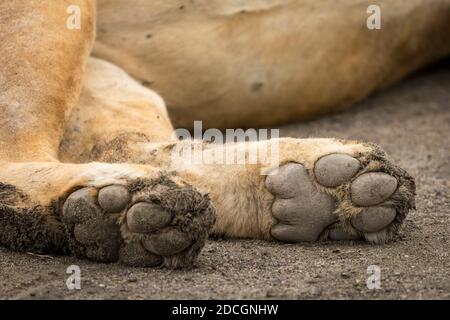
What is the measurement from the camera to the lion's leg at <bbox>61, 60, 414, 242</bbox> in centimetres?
235

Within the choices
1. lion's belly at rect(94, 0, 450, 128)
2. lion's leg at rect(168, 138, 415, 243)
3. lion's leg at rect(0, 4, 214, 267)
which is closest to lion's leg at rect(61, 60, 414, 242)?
lion's leg at rect(168, 138, 415, 243)

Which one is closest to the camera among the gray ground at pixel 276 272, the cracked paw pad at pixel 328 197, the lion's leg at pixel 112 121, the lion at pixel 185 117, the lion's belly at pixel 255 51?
the gray ground at pixel 276 272

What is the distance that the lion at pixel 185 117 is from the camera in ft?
7.11

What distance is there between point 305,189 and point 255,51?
1.36 m

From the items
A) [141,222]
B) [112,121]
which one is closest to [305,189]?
[141,222]

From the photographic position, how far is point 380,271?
2230mm

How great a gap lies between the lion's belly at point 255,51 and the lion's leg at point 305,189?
82 centimetres

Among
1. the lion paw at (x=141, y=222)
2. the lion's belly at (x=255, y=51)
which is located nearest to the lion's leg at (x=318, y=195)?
the lion paw at (x=141, y=222)

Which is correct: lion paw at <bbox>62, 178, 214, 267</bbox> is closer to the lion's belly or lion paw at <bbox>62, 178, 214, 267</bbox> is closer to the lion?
the lion

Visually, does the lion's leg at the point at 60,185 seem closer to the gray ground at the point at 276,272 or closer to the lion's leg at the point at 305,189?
the gray ground at the point at 276,272

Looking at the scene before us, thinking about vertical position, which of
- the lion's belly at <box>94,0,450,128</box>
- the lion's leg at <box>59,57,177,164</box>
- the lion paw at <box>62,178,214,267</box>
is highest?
the lion's belly at <box>94,0,450,128</box>

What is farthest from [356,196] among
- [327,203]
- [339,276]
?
[339,276]

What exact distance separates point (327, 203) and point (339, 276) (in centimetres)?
24

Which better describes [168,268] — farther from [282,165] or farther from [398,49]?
[398,49]
